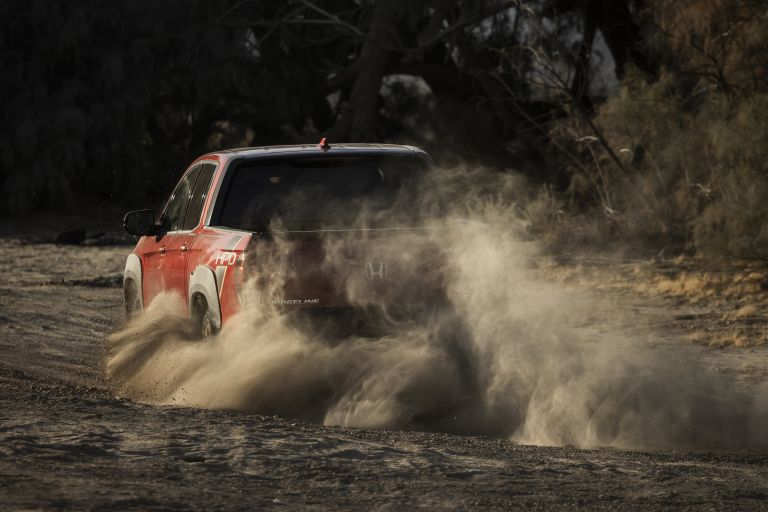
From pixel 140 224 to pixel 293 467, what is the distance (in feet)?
14.4

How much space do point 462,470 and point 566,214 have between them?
1881 cm

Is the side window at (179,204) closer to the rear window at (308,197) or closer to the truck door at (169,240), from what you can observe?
the truck door at (169,240)

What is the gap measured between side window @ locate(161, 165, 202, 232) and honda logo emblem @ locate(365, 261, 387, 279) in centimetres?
240

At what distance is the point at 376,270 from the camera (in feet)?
26.7

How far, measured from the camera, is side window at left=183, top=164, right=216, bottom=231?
30.9 feet

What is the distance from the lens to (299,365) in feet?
27.3

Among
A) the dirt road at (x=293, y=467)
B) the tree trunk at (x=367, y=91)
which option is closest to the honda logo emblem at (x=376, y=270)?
the dirt road at (x=293, y=467)

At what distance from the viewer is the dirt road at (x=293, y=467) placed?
5906mm

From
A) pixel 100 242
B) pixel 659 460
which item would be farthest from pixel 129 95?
pixel 659 460

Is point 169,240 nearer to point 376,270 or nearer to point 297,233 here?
point 297,233

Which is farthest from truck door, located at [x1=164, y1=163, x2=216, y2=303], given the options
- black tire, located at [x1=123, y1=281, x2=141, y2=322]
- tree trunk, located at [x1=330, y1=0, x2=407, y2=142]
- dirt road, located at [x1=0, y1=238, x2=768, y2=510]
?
tree trunk, located at [x1=330, y1=0, x2=407, y2=142]

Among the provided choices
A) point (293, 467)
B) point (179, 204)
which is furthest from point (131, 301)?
point (293, 467)

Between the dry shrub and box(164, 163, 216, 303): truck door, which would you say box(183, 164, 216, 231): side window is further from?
the dry shrub

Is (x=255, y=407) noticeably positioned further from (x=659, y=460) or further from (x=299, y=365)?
(x=659, y=460)
